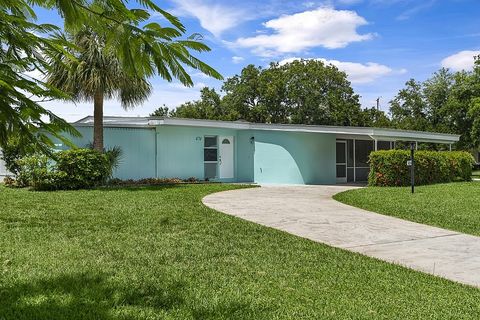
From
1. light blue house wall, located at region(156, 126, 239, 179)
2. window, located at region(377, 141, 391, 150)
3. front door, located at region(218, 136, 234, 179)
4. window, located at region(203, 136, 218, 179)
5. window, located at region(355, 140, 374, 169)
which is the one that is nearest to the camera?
light blue house wall, located at region(156, 126, 239, 179)

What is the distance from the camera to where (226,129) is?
22203 millimetres

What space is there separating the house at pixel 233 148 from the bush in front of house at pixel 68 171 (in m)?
2.59

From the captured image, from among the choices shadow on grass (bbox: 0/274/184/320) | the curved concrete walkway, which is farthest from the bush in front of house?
shadow on grass (bbox: 0/274/184/320)

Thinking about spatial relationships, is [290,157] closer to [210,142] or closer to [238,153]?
[238,153]

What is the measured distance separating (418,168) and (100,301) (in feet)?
56.8

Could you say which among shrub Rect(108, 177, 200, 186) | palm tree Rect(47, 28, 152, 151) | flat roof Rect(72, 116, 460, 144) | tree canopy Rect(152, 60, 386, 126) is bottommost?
shrub Rect(108, 177, 200, 186)

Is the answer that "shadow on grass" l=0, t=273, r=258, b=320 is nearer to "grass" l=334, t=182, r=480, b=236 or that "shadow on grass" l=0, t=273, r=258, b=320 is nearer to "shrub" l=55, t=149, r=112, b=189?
"grass" l=334, t=182, r=480, b=236

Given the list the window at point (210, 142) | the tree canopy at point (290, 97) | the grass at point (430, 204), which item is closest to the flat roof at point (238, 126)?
the window at point (210, 142)

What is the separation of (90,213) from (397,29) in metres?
10.6

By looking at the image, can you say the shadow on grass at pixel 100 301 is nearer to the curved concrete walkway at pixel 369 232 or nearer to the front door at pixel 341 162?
the curved concrete walkway at pixel 369 232

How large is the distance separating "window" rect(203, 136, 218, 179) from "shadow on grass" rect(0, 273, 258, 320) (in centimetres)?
1643

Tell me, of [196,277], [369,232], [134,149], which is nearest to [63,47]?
[196,277]

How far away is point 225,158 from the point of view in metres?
22.2

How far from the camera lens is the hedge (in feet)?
60.7
